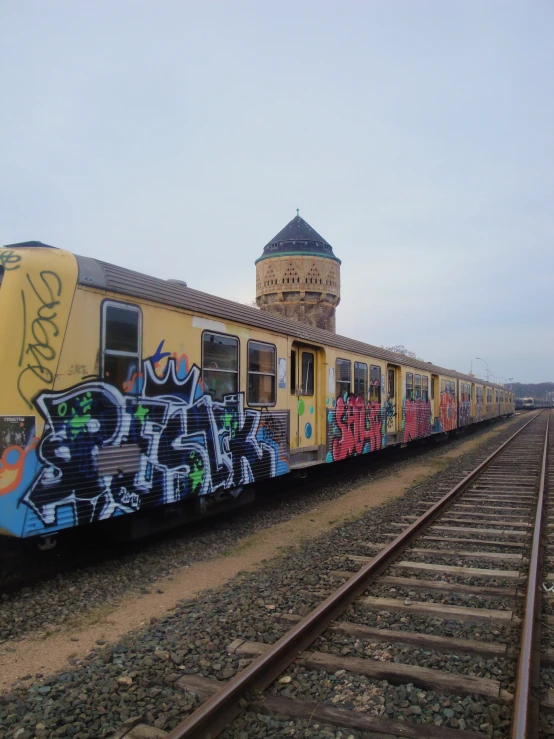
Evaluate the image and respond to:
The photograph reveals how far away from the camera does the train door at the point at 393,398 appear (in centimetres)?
1501

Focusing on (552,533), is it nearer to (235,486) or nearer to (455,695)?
(235,486)

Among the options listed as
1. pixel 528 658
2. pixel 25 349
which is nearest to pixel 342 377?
pixel 25 349

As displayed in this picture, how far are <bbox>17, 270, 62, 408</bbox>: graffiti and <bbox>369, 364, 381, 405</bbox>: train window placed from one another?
365 inches

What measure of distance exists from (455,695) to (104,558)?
4341mm

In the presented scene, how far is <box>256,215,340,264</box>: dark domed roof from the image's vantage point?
35000mm

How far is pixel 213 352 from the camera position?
296 inches

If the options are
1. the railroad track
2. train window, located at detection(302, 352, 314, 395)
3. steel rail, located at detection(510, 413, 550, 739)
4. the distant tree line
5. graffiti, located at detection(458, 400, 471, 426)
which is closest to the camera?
steel rail, located at detection(510, 413, 550, 739)

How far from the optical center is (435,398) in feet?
66.3

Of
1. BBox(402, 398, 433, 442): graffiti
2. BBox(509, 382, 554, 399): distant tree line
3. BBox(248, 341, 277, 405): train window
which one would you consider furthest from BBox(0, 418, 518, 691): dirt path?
BBox(509, 382, 554, 399): distant tree line

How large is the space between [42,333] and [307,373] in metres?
6.17

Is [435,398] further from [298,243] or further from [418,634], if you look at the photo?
[298,243]

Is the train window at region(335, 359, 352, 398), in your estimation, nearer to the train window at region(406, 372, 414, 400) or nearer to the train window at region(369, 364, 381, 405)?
the train window at region(369, 364, 381, 405)

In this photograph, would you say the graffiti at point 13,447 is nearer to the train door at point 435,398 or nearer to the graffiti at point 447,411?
the train door at point 435,398

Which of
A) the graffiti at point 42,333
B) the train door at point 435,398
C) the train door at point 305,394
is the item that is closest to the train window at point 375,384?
the train door at point 305,394
